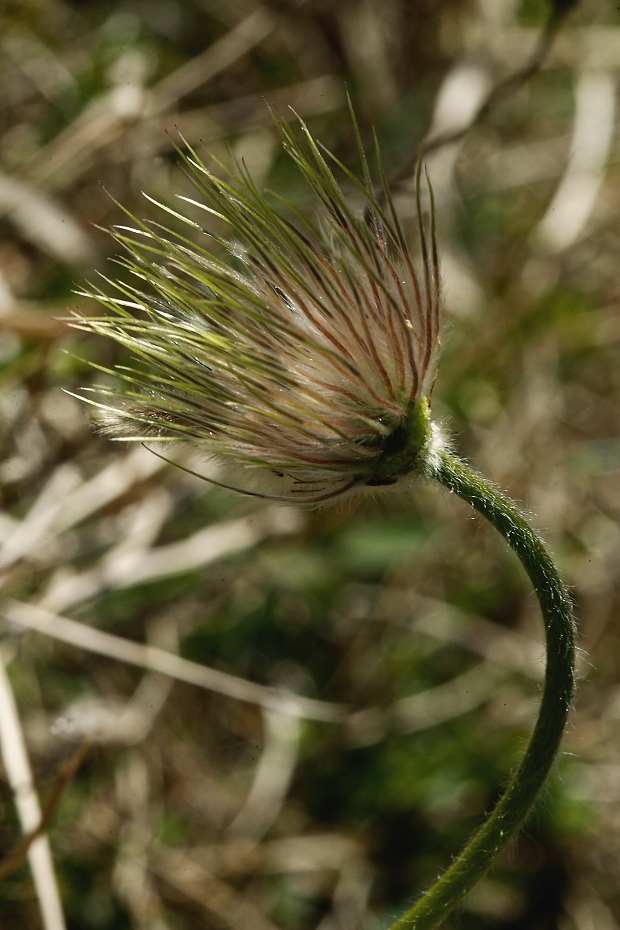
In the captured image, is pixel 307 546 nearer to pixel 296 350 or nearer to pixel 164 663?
pixel 164 663

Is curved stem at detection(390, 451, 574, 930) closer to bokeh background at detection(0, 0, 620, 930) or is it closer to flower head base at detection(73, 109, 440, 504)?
flower head base at detection(73, 109, 440, 504)

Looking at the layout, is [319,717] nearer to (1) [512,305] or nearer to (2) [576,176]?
(1) [512,305]

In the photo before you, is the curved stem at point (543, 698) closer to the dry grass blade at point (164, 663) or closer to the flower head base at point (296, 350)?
the flower head base at point (296, 350)

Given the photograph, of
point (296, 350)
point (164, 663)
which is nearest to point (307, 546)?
point (164, 663)

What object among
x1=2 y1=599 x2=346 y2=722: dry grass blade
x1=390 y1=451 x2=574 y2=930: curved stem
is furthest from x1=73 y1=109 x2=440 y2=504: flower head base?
x1=2 y1=599 x2=346 y2=722: dry grass blade

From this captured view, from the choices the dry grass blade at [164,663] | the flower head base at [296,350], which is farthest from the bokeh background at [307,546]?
the flower head base at [296,350]
